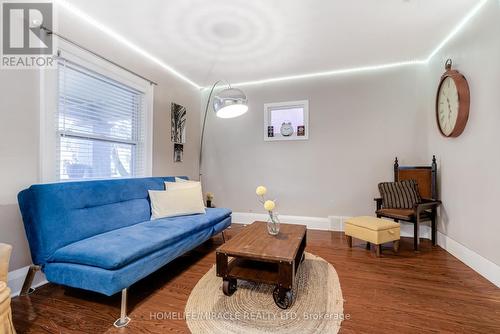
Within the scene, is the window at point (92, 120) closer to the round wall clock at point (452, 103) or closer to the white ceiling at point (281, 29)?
the white ceiling at point (281, 29)

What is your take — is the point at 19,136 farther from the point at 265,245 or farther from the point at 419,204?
the point at 419,204

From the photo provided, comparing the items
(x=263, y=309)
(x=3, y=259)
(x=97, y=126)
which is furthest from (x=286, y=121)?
(x=3, y=259)

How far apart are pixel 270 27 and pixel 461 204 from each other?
2.78 metres

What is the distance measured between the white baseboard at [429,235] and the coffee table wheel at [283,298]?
180 cm

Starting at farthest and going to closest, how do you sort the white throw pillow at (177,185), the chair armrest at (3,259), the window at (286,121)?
the window at (286,121) < the white throw pillow at (177,185) < the chair armrest at (3,259)

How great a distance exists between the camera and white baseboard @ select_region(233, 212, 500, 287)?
6.80 feet

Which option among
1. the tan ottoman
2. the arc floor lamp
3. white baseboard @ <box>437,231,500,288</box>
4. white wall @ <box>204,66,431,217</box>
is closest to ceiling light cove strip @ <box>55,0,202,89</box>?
white wall @ <box>204,66,431,217</box>

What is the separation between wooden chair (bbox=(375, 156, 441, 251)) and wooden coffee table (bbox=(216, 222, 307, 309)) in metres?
1.52

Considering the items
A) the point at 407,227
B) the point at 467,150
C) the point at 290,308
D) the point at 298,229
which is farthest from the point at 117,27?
the point at 407,227

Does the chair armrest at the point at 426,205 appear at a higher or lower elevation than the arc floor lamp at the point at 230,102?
lower

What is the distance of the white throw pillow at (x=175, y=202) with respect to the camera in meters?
2.67

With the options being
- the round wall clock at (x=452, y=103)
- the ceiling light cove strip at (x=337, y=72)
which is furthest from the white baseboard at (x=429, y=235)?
the ceiling light cove strip at (x=337, y=72)

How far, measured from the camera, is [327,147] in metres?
3.76

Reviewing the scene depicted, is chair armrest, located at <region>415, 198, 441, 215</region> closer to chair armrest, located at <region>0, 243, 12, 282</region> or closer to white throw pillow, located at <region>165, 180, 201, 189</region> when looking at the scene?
white throw pillow, located at <region>165, 180, 201, 189</region>
